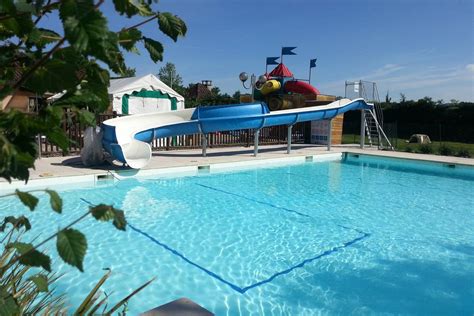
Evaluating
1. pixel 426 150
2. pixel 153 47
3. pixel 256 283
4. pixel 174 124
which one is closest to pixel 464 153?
pixel 426 150

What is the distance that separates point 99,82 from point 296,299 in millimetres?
3820

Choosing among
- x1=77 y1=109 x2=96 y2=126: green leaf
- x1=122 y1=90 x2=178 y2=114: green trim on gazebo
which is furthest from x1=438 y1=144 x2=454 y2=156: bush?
x1=77 y1=109 x2=96 y2=126: green leaf

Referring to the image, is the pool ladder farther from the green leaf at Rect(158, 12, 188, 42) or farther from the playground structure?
the green leaf at Rect(158, 12, 188, 42)

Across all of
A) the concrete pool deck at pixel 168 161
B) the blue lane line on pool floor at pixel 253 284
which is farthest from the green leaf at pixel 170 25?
the concrete pool deck at pixel 168 161

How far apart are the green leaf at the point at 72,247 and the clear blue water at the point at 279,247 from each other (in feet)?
11.0

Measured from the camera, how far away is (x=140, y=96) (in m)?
19.1

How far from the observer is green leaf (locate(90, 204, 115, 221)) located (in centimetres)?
98

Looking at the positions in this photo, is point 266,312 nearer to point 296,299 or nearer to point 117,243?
point 296,299

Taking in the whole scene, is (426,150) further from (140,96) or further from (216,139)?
(140,96)

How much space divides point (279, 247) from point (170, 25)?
5.04m

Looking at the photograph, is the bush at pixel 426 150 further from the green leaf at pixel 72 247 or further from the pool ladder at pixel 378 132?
the green leaf at pixel 72 247

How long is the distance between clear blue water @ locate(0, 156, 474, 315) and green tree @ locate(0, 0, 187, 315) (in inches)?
131

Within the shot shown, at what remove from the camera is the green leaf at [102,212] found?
0.98m

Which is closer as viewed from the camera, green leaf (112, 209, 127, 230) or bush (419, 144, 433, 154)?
green leaf (112, 209, 127, 230)
